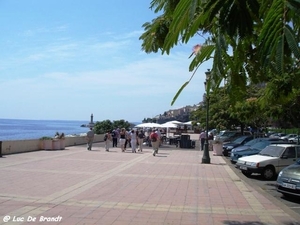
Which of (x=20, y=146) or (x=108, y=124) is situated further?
(x=108, y=124)

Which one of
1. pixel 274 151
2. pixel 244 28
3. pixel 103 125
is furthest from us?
pixel 103 125

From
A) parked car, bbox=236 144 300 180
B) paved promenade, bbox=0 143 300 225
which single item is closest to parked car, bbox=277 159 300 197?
paved promenade, bbox=0 143 300 225

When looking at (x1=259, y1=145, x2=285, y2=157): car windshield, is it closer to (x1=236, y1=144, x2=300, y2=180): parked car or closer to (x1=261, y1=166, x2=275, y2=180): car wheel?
(x1=236, y1=144, x2=300, y2=180): parked car

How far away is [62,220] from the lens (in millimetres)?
6809

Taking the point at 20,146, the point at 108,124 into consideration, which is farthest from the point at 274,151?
the point at 108,124

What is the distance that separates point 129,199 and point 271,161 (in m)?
8.47

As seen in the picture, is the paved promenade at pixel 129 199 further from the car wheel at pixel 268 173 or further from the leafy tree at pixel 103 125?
the leafy tree at pixel 103 125

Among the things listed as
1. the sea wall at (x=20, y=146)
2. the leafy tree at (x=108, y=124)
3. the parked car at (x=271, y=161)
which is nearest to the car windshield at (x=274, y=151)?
the parked car at (x=271, y=161)

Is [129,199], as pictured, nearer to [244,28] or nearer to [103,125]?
[244,28]

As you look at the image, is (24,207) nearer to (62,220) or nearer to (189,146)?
(62,220)

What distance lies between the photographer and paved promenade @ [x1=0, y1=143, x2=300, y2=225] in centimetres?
721

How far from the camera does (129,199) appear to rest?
29.7 ft

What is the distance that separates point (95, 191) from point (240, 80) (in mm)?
5942

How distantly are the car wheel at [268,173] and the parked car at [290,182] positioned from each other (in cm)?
383
